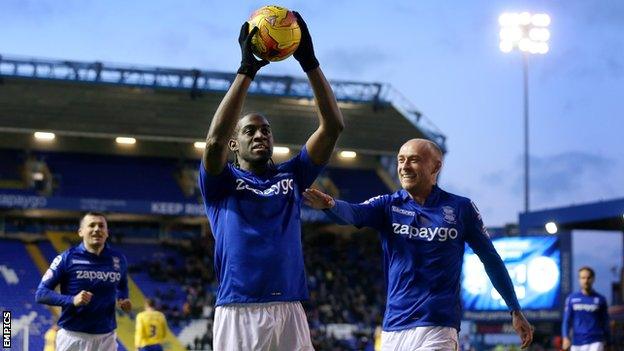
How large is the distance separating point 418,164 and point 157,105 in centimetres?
2963

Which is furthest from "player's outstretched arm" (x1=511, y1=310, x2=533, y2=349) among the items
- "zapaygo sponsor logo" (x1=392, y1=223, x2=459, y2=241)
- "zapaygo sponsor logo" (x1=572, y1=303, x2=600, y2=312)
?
"zapaygo sponsor logo" (x1=572, y1=303, x2=600, y2=312)

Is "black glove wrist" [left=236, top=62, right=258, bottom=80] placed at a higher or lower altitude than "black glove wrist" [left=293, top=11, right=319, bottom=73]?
lower

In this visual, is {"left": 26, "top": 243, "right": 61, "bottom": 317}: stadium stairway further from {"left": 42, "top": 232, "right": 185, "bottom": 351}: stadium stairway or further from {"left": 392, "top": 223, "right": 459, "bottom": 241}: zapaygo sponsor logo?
{"left": 392, "top": 223, "right": 459, "bottom": 241}: zapaygo sponsor logo

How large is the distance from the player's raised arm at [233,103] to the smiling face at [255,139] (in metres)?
0.21

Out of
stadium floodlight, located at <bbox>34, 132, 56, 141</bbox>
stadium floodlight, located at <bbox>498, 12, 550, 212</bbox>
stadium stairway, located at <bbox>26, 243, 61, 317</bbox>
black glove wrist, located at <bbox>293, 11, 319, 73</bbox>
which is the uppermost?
stadium floodlight, located at <bbox>498, 12, 550, 212</bbox>

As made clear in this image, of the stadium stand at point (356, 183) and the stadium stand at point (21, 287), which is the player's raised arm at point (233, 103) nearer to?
the stadium stand at point (21, 287)

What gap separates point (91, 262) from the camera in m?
10.8

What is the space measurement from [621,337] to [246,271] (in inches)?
1168

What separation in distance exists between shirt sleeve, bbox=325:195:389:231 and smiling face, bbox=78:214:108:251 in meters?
4.20

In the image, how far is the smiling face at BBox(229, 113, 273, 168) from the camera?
19.9 feet

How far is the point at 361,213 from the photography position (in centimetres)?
734

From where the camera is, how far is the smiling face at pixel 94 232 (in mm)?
10742

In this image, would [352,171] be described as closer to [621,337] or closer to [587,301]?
[621,337]

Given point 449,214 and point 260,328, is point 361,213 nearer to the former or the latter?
point 449,214
